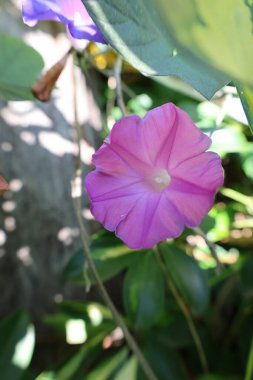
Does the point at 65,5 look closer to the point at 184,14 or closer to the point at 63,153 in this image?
the point at 184,14

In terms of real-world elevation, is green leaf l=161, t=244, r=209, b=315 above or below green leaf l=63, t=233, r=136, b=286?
below

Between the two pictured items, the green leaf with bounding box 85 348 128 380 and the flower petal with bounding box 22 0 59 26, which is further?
the green leaf with bounding box 85 348 128 380

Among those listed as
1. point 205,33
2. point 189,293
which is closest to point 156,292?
point 189,293

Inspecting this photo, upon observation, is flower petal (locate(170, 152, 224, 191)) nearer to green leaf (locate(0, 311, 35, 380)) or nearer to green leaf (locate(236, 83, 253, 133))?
green leaf (locate(236, 83, 253, 133))

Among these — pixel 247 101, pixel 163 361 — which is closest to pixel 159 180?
pixel 247 101

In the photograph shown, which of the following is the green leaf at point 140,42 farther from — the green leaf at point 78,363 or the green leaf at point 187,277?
the green leaf at point 78,363

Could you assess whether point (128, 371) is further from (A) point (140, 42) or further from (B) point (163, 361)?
(A) point (140, 42)

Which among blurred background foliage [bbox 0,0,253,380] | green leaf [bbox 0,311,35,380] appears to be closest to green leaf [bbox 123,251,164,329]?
blurred background foliage [bbox 0,0,253,380]
